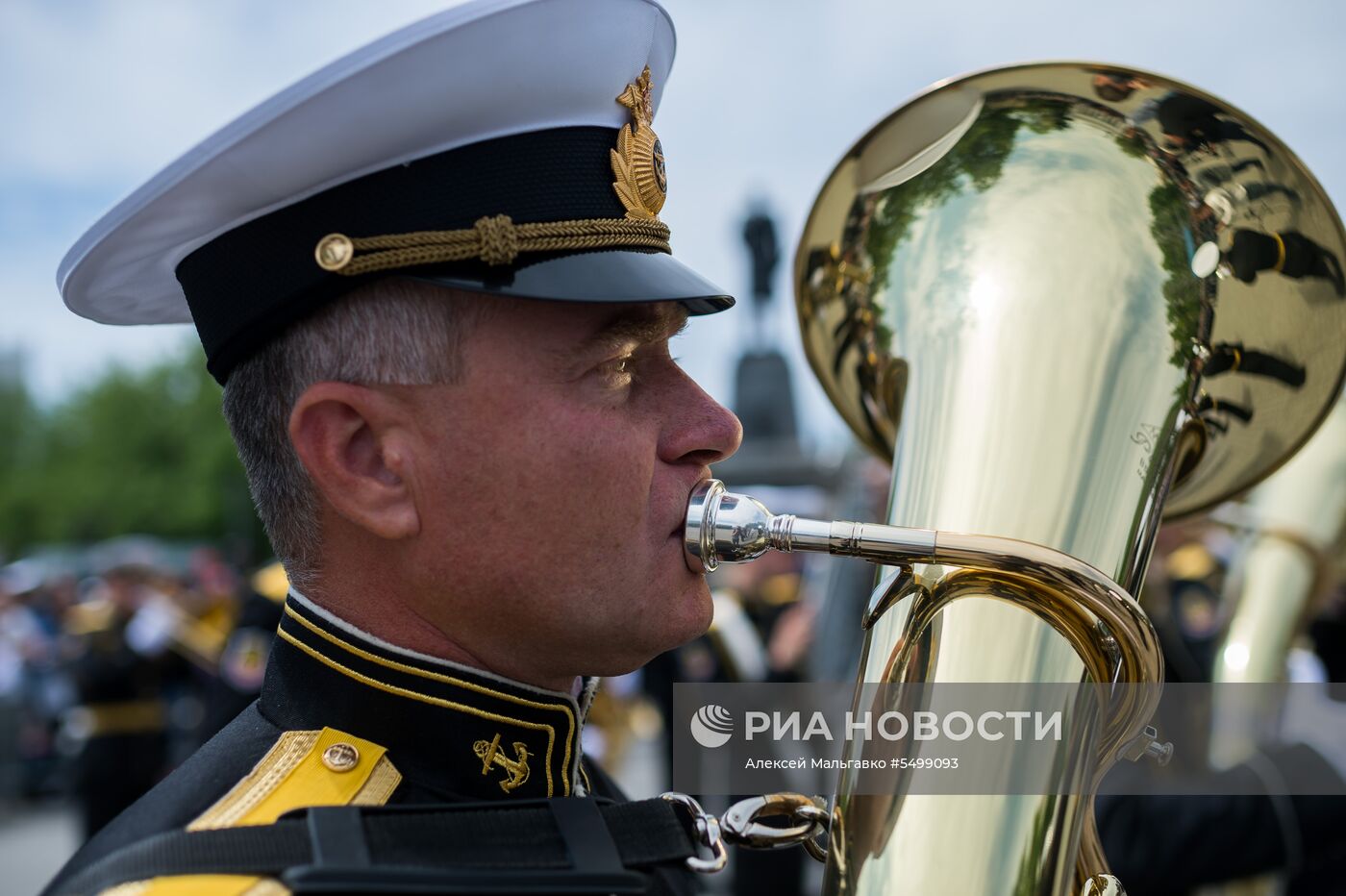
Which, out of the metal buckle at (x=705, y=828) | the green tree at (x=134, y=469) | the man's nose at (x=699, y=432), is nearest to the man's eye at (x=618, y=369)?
the man's nose at (x=699, y=432)

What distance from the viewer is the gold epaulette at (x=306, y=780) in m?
1.30

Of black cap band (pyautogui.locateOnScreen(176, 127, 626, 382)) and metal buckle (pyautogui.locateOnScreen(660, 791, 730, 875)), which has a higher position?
black cap band (pyautogui.locateOnScreen(176, 127, 626, 382))

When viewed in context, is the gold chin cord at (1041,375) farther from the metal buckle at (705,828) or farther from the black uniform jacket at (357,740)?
the black uniform jacket at (357,740)

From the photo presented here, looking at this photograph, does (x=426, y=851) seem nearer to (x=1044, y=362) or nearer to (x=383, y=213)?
(x=383, y=213)

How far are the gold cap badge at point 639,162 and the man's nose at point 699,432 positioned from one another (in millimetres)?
242

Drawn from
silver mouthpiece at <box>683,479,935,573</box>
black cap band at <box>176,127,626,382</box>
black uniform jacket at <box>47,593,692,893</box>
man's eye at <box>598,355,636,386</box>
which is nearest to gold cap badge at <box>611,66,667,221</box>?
black cap band at <box>176,127,626,382</box>

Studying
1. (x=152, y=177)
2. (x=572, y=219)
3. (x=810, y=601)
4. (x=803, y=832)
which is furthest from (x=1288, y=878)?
(x=810, y=601)

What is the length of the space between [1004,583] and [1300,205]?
98 centimetres

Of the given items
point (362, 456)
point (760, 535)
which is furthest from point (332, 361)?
point (760, 535)

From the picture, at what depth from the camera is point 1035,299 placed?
184 centimetres

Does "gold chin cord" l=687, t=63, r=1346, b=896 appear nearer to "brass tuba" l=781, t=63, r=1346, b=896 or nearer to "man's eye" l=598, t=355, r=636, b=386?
"brass tuba" l=781, t=63, r=1346, b=896

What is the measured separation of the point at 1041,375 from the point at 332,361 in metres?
1.00

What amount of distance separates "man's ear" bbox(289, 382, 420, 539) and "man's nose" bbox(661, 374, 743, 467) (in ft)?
1.03

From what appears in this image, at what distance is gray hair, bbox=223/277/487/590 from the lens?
4.56 ft
